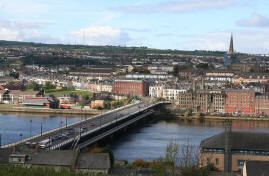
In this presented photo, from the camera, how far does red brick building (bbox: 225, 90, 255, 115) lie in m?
24.9

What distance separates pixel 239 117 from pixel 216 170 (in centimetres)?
1340

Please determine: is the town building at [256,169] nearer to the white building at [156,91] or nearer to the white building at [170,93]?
the white building at [170,93]

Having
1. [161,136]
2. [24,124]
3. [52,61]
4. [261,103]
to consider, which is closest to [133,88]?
[261,103]

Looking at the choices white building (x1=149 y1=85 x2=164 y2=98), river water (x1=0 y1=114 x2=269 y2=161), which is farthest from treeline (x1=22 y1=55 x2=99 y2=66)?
river water (x1=0 y1=114 x2=269 y2=161)

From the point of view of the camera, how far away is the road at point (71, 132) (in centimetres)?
1233

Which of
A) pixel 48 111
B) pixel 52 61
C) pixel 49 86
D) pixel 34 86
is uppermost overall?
pixel 52 61

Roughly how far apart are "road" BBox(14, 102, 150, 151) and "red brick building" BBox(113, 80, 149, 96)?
7.69m

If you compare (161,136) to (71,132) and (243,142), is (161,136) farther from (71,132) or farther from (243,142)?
(243,142)

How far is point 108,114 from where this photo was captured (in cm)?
A: 2127

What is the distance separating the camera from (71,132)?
599 inches

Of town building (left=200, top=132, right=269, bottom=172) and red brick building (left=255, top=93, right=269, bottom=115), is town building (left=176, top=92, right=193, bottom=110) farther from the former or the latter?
town building (left=200, top=132, right=269, bottom=172)

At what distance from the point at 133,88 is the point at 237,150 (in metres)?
20.3

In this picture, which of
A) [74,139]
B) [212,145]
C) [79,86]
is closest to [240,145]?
[212,145]

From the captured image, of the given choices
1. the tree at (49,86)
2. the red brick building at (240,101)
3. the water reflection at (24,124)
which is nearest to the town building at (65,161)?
the water reflection at (24,124)
